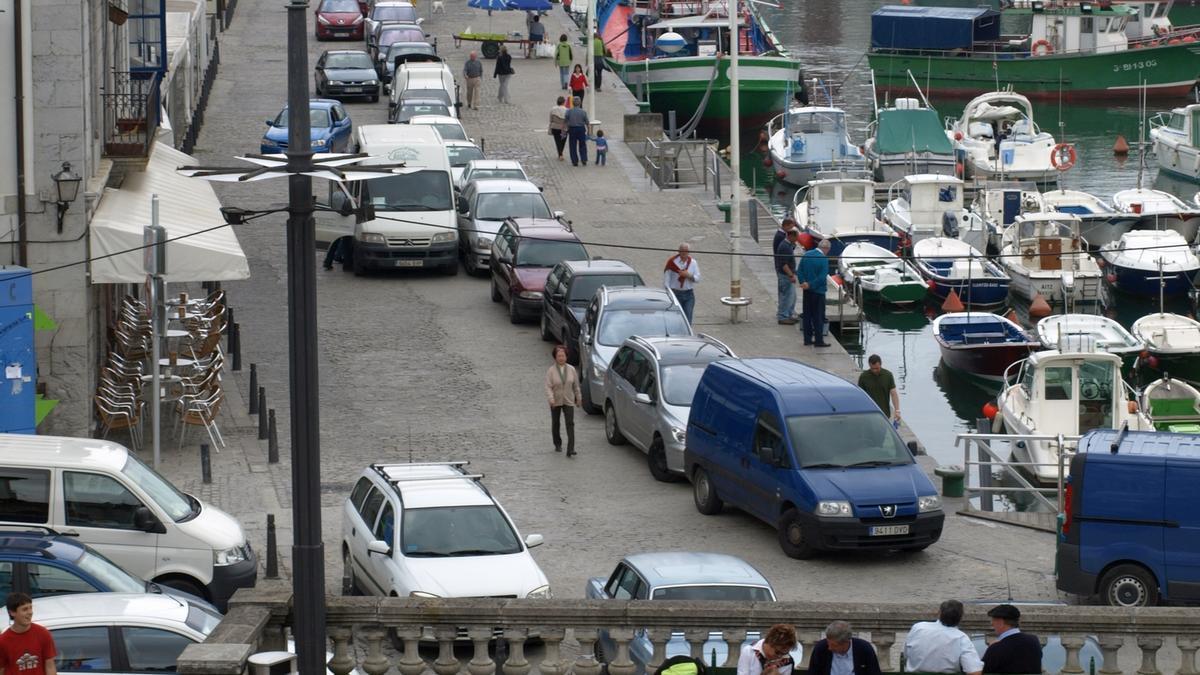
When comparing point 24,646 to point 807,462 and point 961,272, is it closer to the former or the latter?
point 807,462

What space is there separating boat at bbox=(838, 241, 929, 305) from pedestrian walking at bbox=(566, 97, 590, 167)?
6965mm

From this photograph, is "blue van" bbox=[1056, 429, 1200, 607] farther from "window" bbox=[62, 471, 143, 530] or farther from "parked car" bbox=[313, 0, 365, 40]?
"parked car" bbox=[313, 0, 365, 40]

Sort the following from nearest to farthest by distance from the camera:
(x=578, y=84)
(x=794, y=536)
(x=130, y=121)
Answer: (x=794, y=536) < (x=130, y=121) < (x=578, y=84)

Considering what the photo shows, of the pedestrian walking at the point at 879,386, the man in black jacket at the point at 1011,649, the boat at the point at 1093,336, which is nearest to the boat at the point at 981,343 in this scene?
the boat at the point at 1093,336

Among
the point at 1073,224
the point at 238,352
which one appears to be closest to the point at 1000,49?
the point at 1073,224

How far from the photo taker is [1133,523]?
19359 mm

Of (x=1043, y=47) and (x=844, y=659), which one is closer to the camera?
(x=844, y=659)

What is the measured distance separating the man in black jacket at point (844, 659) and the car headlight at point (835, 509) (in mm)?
7811

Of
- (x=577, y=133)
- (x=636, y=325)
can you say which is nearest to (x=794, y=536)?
(x=636, y=325)

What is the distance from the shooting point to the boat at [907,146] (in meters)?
57.6

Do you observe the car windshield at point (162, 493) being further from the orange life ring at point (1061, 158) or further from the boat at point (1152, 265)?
the orange life ring at point (1061, 158)

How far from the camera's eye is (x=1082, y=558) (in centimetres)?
1947

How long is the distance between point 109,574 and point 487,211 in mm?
22215

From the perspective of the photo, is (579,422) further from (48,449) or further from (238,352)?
(48,449)
